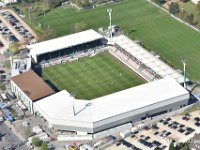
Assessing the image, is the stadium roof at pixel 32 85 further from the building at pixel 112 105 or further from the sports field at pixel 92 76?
the sports field at pixel 92 76

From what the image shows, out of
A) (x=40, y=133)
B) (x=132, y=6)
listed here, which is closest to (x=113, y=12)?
(x=132, y=6)

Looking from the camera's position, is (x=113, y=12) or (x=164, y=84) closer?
(x=164, y=84)

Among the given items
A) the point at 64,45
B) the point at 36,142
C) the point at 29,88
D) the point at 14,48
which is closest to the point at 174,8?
the point at 64,45

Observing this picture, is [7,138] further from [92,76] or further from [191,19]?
[191,19]

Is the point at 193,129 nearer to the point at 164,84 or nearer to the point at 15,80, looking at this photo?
the point at 164,84

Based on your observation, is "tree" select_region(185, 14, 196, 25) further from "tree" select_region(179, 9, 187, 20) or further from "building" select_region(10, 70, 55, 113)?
"building" select_region(10, 70, 55, 113)
